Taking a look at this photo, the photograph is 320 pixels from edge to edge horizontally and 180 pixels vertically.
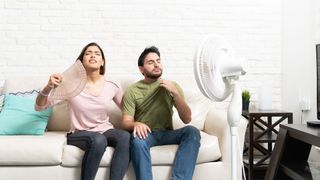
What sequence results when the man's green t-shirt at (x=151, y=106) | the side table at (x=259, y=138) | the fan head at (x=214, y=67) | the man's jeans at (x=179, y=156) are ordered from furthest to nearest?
the side table at (x=259, y=138) → the man's green t-shirt at (x=151, y=106) → the man's jeans at (x=179, y=156) → the fan head at (x=214, y=67)

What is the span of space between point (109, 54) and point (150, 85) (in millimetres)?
840

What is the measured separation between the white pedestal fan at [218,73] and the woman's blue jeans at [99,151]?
0.80 metres

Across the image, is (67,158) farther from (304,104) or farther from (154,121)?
(304,104)

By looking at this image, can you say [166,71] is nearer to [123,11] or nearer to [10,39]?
[123,11]

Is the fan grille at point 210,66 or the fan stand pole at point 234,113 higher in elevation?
the fan grille at point 210,66

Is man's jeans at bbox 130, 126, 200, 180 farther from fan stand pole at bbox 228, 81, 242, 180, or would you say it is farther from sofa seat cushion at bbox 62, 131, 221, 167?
fan stand pole at bbox 228, 81, 242, 180

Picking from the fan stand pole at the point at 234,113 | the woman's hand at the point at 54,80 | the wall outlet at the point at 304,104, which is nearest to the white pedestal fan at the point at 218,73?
the fan stand pole at the point at 234,113

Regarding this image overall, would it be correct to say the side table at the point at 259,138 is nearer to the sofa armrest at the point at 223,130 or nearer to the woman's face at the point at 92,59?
the sofa armrest at the point at 223,130

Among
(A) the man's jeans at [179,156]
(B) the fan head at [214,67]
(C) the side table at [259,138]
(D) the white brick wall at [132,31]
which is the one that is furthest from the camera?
(D) the white brick wall at [132,31]

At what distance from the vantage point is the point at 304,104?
291cm

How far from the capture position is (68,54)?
9.58 ft

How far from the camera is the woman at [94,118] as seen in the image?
190 cm

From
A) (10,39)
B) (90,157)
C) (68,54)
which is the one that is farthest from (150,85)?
(10,39)

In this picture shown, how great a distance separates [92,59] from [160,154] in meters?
0.79
